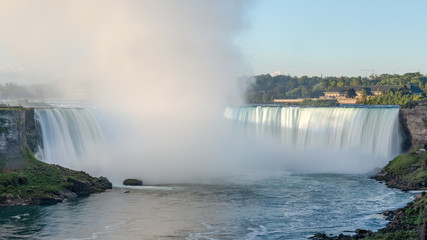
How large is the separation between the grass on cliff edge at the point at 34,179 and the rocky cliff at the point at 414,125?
86.5 feet

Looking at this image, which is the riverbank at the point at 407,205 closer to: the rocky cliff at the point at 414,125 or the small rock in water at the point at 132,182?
the rocky cliff at the point at 414,125

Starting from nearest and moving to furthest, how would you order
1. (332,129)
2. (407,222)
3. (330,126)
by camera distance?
(407,222) → (332,129) → (330,126)

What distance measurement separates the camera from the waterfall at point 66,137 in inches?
1670

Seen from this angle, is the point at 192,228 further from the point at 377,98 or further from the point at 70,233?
the point at 377,98

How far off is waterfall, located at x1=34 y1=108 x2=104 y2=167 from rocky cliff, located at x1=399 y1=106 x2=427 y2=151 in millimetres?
25557

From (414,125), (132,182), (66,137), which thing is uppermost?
(414,125)

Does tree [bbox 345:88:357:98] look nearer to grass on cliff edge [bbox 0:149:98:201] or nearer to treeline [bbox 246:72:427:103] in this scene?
treeline [bbox 246:72:427:103]

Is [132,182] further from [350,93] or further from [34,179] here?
[350,93]

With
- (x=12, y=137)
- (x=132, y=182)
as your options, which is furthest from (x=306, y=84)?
(x=12, y=137)

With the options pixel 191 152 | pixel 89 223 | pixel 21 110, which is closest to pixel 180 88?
pixel 191 152

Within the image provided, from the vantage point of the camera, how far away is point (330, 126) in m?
55.0

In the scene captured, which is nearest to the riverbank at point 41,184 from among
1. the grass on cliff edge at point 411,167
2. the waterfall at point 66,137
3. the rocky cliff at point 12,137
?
the rocky cliff at point 12,137

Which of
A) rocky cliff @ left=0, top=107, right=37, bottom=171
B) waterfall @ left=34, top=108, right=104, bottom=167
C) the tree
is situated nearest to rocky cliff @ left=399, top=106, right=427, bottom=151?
waterfall @ left=34, top=108, right=104, bottom=167

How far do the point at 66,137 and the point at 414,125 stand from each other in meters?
28.0
